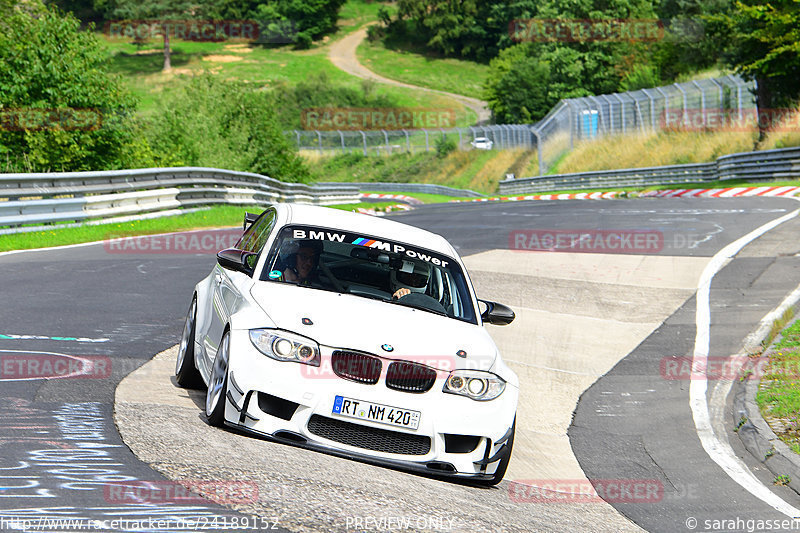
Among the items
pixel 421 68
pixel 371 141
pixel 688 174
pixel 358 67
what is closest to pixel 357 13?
pixel 421 68

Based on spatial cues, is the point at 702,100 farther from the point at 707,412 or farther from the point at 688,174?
the point at 707,412

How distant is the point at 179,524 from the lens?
14.4ft

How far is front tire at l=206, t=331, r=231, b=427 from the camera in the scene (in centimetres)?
623

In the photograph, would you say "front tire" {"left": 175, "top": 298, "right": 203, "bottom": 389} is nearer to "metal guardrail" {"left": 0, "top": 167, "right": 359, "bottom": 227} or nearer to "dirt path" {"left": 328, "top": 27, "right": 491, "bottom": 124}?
"metal guardrail" {"left": 0, "top": 167, "right": 359, "bottom": 227}

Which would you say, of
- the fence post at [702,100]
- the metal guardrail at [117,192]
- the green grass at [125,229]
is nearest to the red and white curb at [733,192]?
the fence post at [702,100]

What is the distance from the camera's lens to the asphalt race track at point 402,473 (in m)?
4.96

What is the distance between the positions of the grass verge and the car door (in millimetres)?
4554

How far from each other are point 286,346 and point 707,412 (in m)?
4.98

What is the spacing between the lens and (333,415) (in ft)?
19.8

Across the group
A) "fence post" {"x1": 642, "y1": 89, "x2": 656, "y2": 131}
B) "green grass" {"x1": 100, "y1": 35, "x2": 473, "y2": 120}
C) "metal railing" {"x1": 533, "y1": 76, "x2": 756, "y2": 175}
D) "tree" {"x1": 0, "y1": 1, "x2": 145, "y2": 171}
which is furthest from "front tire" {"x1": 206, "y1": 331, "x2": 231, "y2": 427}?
"green grass" {"x1": 100, "y1": 35, "x2": 473, "y2": 120}

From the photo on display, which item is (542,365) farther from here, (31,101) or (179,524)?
(31,101)

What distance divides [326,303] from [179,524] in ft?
8.29

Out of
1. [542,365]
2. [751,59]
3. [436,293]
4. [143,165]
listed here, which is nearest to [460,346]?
[436,293]

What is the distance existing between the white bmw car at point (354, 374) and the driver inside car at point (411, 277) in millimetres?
387
